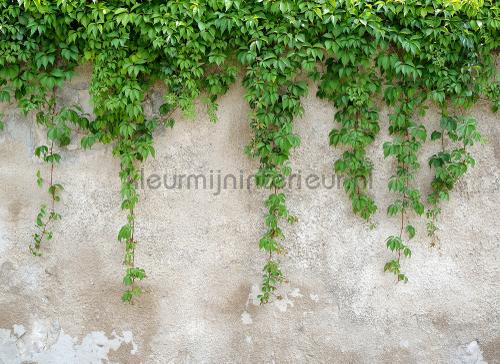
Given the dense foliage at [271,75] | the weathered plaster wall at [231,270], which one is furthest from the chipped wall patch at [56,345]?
the dense foliage at [271,75]

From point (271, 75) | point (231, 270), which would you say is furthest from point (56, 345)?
point (271, 75)

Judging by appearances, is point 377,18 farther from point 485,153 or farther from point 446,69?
point 485,153

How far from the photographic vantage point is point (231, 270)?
10.0ft

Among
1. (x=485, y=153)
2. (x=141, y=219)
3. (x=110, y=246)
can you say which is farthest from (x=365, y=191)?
(x=110, y=246)

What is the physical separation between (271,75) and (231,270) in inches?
51.5

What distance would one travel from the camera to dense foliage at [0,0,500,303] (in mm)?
2699

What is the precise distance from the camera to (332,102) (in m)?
2.99

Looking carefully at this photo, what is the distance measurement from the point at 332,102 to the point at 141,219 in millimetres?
1498

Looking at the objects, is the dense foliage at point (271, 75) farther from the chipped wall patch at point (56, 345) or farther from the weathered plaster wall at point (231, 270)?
the chipped wall patch at point (56, 345)

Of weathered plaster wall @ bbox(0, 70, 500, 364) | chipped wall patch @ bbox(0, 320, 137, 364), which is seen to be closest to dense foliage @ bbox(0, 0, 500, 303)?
weathered plaster wall @ bbox(0, 70, 500, 364)

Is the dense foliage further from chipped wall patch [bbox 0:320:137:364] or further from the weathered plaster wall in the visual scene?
chipped wall patch [bbox 0:320:137:364]

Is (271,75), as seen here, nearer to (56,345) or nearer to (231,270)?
(231,270)

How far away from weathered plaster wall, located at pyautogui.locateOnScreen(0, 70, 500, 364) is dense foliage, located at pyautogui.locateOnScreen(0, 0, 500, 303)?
4.2 inches

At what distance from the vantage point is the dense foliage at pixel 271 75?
270cm
